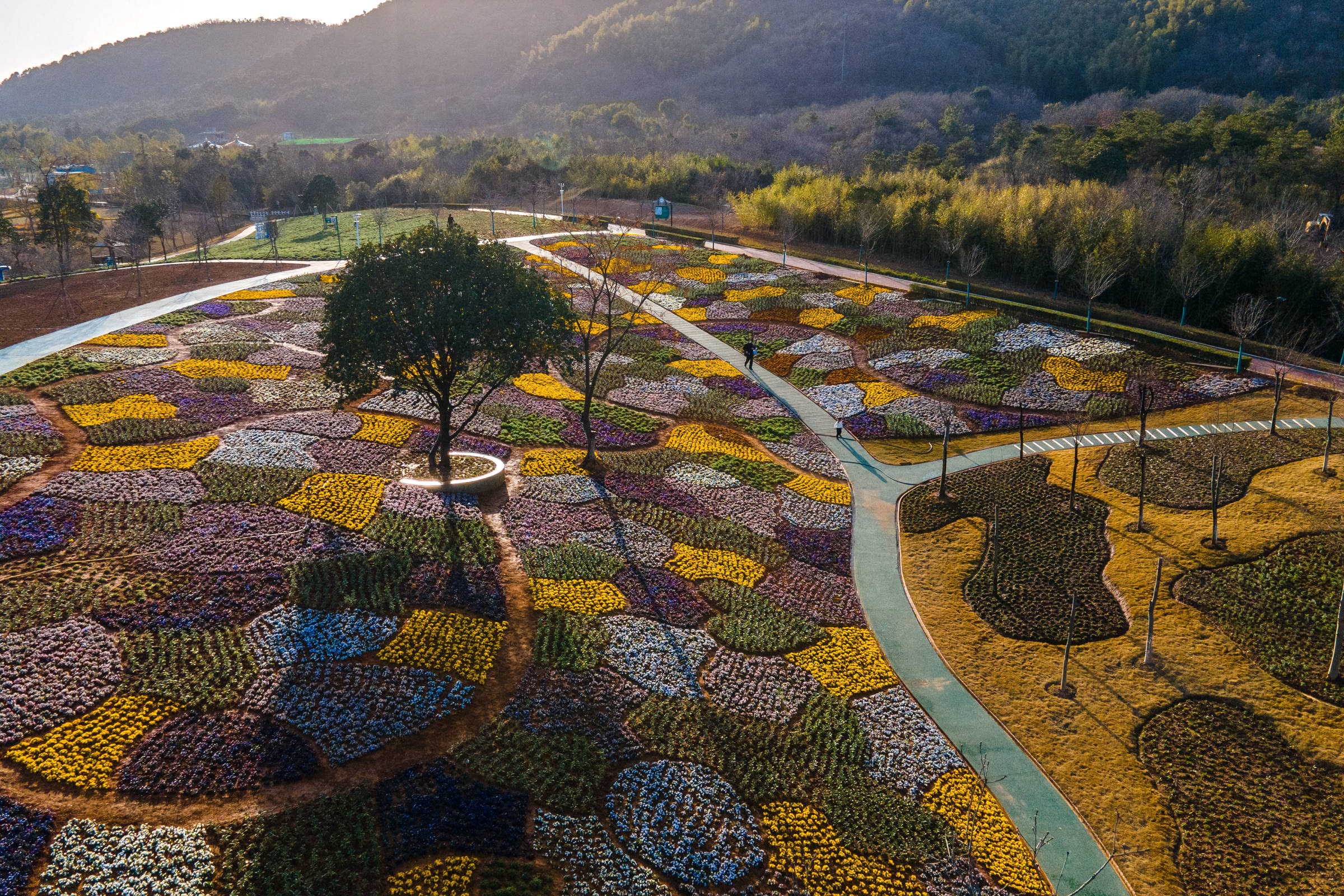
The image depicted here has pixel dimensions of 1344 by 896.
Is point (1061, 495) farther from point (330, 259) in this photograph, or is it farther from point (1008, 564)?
point (330, 259)

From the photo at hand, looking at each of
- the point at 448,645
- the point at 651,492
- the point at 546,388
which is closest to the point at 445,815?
the point at 448,645

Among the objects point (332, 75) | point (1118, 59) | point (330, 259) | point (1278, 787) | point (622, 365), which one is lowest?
point (1278, 787)

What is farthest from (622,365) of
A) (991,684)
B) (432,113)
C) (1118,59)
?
(432,113)

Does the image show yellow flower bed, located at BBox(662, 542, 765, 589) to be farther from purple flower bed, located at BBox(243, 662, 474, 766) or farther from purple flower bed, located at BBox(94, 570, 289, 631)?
purple flower bed, located at BBox(94, 570, 289, 631)

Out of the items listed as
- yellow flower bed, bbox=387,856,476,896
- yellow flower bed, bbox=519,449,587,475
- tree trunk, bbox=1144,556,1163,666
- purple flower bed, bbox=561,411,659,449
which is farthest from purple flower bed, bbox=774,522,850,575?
yellow flower bed, bbox=387,856,476,896

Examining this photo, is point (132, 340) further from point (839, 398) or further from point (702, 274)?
point (839, 398)

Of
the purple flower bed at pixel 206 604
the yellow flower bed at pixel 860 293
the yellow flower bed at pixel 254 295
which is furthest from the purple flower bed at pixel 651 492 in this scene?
the yellow flower bed at pixel 254 295
